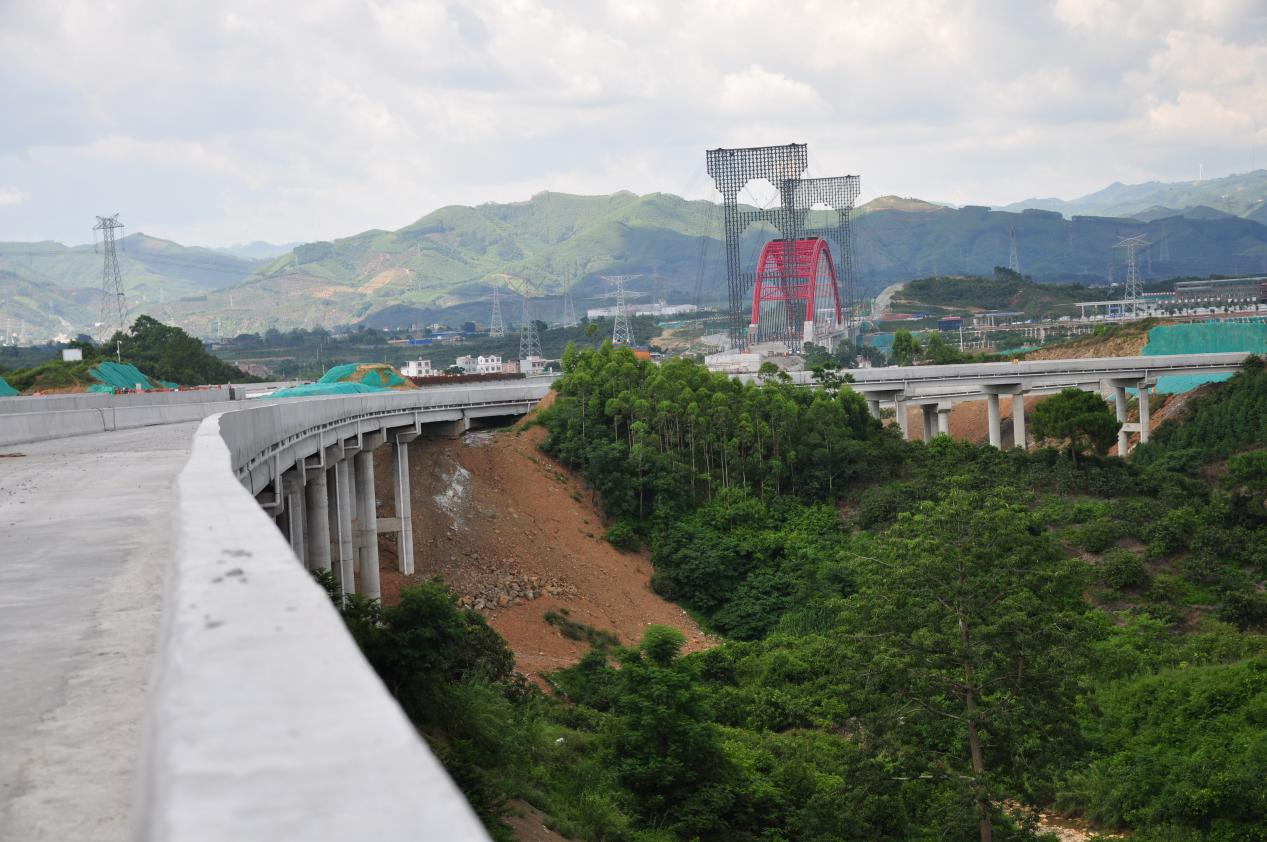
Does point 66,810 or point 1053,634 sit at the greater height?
point 66,810

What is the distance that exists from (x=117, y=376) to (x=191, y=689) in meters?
76.1

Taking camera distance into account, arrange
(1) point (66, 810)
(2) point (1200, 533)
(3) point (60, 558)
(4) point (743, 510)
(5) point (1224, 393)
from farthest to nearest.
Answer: (5) point (1224, 393) < (4) point (743, 510) < (2) point (1200, 533) < (3) point (60, 558) < (1) point (66, 810)

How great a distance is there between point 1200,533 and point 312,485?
33.6 m

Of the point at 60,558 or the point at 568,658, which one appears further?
the point at 568,658

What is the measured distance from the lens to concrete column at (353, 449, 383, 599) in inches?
1644

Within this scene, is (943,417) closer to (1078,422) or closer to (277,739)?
(1078,422)

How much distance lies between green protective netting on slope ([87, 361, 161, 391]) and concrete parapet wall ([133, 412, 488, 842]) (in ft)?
229

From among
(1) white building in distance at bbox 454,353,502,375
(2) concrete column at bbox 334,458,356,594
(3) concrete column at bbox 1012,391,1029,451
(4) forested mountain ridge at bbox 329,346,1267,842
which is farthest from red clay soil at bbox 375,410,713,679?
(1) white building in distance at bbox 454,353,502,375

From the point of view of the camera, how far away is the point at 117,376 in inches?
2884

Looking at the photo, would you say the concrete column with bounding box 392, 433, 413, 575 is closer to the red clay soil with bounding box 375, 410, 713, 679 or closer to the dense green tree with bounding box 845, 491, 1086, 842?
the red clay soil with bounding box 375, 410, 713, 679

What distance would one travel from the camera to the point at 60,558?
10.9 metres

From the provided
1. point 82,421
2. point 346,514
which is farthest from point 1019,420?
point 82,421

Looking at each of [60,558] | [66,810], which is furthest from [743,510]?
[66,810]

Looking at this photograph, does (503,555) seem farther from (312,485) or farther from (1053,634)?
(1053,634)
